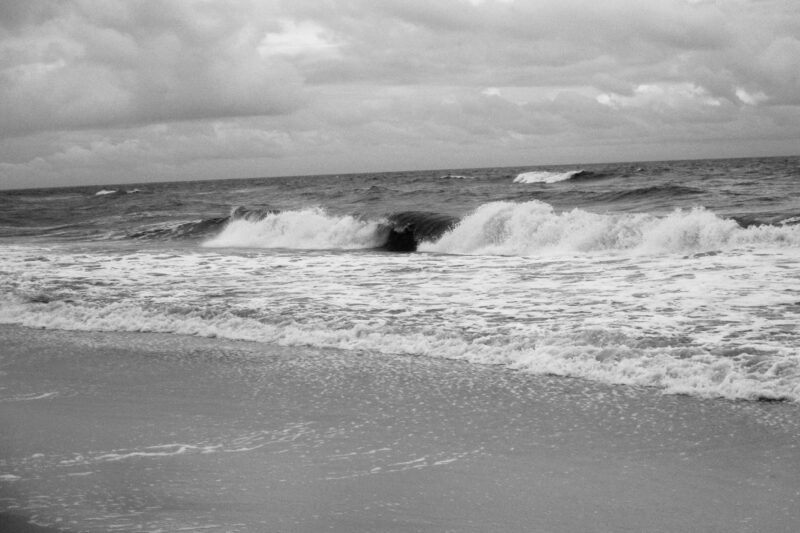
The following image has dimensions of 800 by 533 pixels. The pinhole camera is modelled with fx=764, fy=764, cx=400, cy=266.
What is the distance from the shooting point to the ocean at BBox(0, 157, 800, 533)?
411 centimetres

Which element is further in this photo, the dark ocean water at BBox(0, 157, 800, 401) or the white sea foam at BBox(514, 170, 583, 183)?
the white sea foam at BBox(514, 170, 583, 183)

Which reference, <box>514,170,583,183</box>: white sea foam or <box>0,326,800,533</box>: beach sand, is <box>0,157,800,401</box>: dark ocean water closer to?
<box>0,326,800,533</box>: beach sand

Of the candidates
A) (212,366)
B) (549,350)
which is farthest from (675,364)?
(212,366)

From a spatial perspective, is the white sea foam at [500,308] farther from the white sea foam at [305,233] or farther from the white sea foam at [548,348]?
the white sea foam at [305,233]

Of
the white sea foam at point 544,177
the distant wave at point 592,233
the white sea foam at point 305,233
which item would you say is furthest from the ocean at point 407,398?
the white sea foam at point 544,177

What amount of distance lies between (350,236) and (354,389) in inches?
658

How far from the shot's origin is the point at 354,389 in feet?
21.4

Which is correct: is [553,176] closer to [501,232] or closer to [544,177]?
[544,177]

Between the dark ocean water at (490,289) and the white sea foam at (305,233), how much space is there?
66 millimetres

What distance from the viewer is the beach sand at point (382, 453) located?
13.0ft

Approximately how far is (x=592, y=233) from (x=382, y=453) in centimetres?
1398

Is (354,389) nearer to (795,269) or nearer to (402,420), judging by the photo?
(402,420)

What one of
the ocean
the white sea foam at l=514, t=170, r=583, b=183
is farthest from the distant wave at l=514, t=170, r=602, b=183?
the ocean

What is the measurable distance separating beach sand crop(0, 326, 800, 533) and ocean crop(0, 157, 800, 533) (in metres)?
0.02
